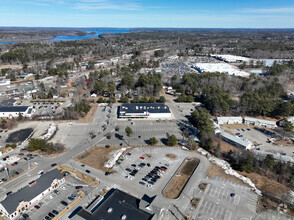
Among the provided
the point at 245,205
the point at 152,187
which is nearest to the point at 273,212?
the point at 245,205

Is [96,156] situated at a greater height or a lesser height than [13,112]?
lesser

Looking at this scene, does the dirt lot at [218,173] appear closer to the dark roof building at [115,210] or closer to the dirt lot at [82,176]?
the dark roof building at [115,210]

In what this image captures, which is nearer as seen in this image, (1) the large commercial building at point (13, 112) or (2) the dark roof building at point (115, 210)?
(2) the dark roof building at point (115, 210)

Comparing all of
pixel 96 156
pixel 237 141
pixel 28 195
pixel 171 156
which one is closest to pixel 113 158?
pixel 96 156

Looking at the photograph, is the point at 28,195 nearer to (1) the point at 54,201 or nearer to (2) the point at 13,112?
(1) the point at 54,201

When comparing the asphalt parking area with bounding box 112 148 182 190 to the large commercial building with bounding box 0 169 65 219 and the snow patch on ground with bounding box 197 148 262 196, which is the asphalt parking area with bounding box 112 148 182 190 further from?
the large commercial building with bounding box 0 169 65 219

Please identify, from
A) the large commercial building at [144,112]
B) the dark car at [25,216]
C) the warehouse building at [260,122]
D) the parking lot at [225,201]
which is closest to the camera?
the dark car at [25,216]

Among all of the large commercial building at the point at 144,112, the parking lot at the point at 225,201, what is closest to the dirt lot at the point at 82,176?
the parking lot at the point at 225,201

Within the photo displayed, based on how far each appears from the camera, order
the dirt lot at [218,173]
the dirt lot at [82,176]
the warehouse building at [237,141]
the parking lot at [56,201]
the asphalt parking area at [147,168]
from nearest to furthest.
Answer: the parking lot at [56,201] < the dirt lot at [82,176] < the asphalt parking area at [147,168] < the dirt lot at [218,173] < the warehouse building at [237,141]
